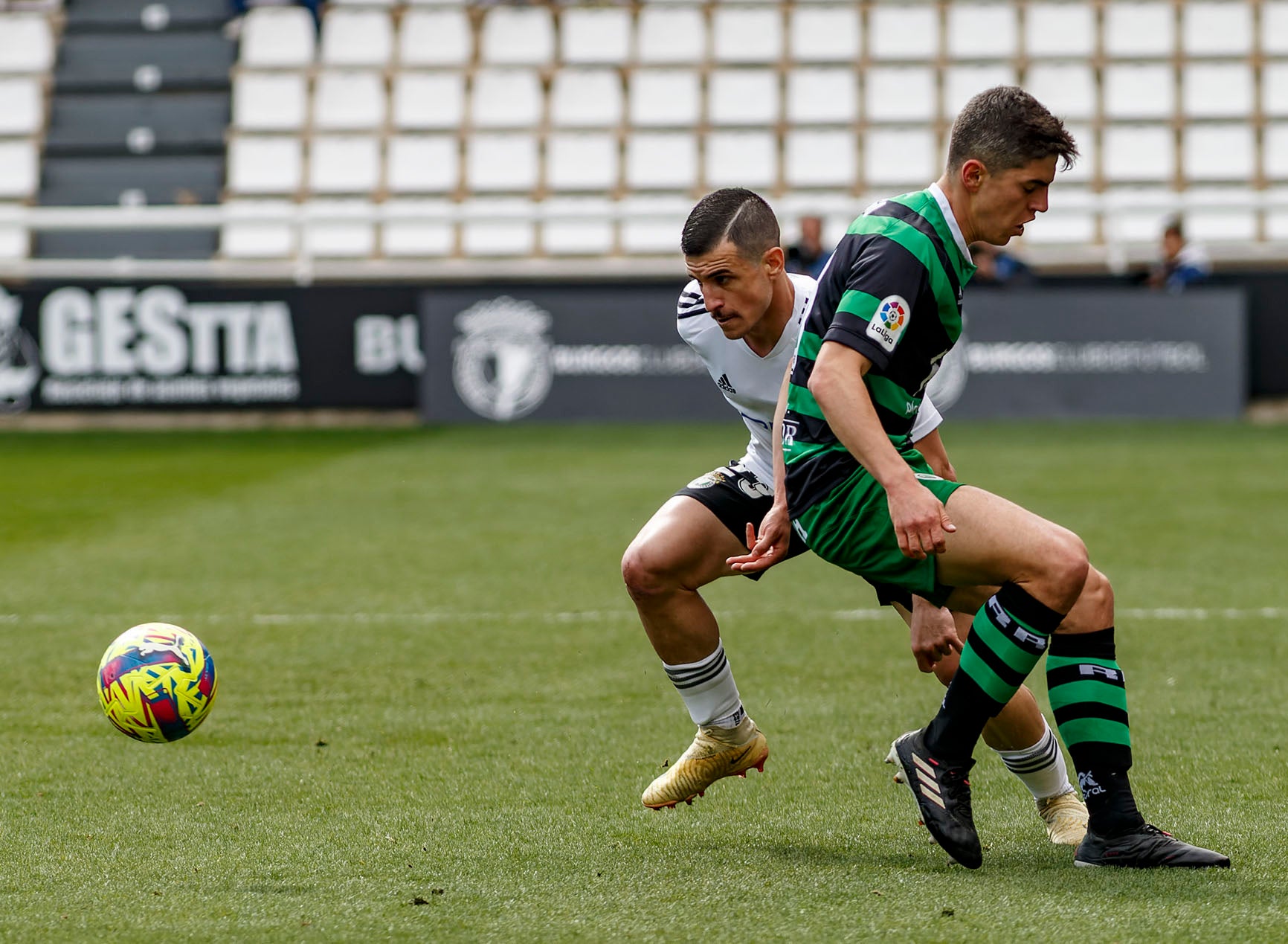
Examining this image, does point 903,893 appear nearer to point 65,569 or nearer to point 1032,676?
point 1032,676

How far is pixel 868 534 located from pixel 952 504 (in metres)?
0.20

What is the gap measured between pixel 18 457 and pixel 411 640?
7.94m

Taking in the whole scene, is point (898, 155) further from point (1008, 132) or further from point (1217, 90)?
point (1008, 132)

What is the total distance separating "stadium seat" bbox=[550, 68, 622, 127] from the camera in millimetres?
20406

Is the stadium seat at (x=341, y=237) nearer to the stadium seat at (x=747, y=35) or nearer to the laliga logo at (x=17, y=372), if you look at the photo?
the laliga logo at (x=17, y=372)

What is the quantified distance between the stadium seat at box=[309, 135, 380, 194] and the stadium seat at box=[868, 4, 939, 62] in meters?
6.17

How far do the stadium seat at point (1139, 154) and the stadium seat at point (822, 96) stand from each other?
117 inches

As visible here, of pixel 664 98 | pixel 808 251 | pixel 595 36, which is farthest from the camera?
pixel 595 36

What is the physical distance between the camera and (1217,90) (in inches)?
795

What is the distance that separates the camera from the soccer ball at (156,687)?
186 inches

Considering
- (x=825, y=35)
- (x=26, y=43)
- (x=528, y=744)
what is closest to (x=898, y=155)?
(x=825, y=35)

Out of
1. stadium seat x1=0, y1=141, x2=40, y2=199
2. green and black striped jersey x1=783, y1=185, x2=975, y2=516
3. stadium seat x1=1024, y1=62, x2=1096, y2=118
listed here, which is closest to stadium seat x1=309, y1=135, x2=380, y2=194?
stadium seat x1=0, y1=141, x2=40, y2=199

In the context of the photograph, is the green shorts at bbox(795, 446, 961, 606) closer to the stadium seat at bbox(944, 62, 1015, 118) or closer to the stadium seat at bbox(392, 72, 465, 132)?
the stadium seat at bbox(944, 62, 1015, 118)

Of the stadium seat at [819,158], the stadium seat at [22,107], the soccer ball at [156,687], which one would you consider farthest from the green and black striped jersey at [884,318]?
the stadium seat at [22,107]
